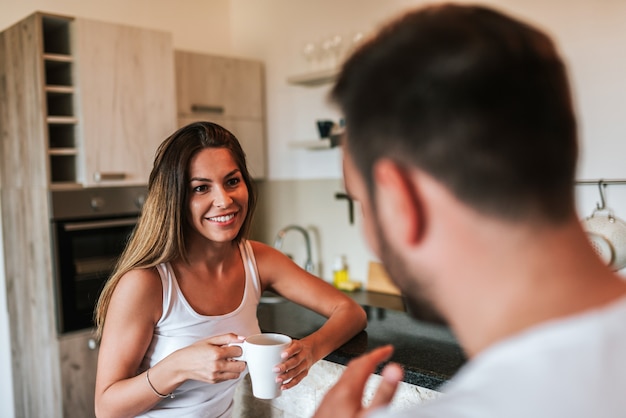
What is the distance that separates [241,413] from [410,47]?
1416 mm

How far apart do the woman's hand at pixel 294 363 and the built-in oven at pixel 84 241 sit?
1608mm

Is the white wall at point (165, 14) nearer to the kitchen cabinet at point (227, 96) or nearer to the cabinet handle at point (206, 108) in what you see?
the kitchen cabinet at point (227, 96)

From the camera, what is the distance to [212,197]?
4.73 ft

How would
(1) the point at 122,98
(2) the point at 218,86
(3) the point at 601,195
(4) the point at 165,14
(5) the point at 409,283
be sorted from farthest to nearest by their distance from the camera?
(4) the point at 165,14, (2) the point at 218,86, (1) the point at 122,98, (3) the point at 601,195, (5) the point at 409,283

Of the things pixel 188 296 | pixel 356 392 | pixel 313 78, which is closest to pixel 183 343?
pixel 188 296

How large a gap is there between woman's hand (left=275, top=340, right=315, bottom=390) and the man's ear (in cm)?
63

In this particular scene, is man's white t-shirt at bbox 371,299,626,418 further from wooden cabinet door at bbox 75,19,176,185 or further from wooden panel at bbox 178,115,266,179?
wooden panel at bbox 178,115,266,179

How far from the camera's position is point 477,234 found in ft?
1.56

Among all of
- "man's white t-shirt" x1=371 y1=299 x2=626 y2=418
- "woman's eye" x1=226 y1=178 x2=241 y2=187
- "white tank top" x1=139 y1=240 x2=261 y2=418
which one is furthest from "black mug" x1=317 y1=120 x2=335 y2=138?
"man's white t-shirt" x1=371 y1=299 x2=626 y2=418

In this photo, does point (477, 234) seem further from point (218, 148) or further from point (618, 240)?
point (618, 240)

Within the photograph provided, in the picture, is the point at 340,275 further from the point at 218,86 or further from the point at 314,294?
the point at 314,294

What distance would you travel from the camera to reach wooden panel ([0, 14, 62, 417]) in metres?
2.53

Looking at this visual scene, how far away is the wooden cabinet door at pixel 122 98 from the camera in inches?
104

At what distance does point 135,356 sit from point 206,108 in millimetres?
2114
